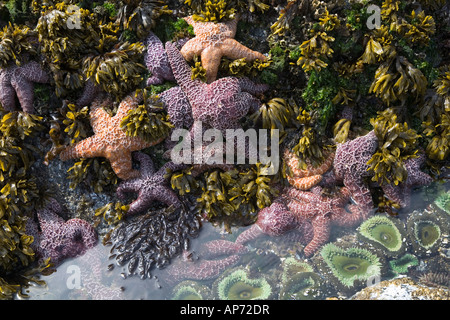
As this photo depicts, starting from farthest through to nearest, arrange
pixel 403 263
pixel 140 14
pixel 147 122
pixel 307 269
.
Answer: pixel 140 14
pixel 147 122
pixel 307 269
pixel 403 263

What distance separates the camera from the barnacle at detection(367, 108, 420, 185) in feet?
16.9

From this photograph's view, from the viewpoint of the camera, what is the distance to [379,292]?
4680mm

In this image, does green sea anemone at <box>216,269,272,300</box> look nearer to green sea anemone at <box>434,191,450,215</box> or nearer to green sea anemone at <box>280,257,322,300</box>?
green sea anemone at <box>280,257,322,300</box>

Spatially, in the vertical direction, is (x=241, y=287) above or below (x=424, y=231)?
below

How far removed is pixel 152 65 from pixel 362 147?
2926mm

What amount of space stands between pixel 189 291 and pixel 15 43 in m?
3.99

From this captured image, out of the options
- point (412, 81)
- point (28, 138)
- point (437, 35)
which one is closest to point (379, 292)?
point (412, 81)

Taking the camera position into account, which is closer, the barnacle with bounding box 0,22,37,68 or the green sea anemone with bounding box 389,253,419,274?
the green sea anemone with bounding box 389,253,419,274

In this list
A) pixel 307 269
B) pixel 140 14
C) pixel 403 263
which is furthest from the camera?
pixel 140 14

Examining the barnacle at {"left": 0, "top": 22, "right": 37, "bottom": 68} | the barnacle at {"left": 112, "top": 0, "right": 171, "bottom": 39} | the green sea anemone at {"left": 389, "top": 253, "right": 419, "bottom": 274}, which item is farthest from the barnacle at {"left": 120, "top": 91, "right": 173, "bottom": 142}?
the green sea anemone at {"left": 389, "top": 253, "right": 419, "bottom": 274}

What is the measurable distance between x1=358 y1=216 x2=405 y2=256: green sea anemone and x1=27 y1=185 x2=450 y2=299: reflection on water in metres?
0.01

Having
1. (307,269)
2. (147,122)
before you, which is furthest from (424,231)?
(147,122)

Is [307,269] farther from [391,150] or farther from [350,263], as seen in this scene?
[391,150]

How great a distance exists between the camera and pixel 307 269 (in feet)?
16.5
